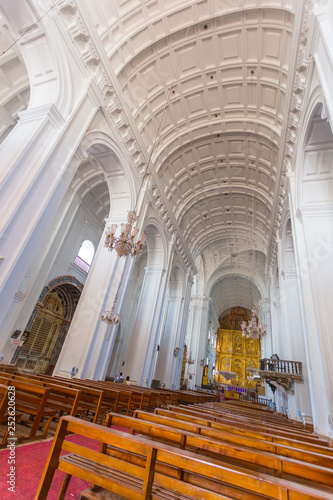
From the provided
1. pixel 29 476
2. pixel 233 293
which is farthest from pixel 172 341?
pixel 233 293

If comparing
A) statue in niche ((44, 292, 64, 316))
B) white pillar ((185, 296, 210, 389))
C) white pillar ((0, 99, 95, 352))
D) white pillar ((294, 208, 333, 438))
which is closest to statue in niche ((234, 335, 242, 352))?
white pillar ((185, 296, 210, 389))

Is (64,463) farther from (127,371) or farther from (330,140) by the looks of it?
(127,371)

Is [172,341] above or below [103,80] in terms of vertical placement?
below

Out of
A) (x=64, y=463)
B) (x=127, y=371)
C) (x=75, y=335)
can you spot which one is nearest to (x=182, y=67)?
(x=75, y=335)

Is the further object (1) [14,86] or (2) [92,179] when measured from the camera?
(2) [92,179]

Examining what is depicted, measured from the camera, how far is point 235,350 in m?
31.4

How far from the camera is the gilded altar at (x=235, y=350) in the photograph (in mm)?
29052

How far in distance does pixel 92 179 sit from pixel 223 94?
22.3ft

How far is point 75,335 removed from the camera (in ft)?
23.7

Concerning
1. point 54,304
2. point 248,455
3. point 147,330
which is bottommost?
point 248,455

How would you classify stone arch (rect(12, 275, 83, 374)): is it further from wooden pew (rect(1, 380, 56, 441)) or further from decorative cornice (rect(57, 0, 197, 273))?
wooden pew (rect(1, 380, 56, 441))

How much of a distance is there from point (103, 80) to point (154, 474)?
28.4 ft

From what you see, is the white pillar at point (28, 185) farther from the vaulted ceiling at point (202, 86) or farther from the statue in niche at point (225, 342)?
the statue in niche at point (225, 342)

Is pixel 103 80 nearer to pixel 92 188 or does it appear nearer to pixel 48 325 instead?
pixel 92 188
